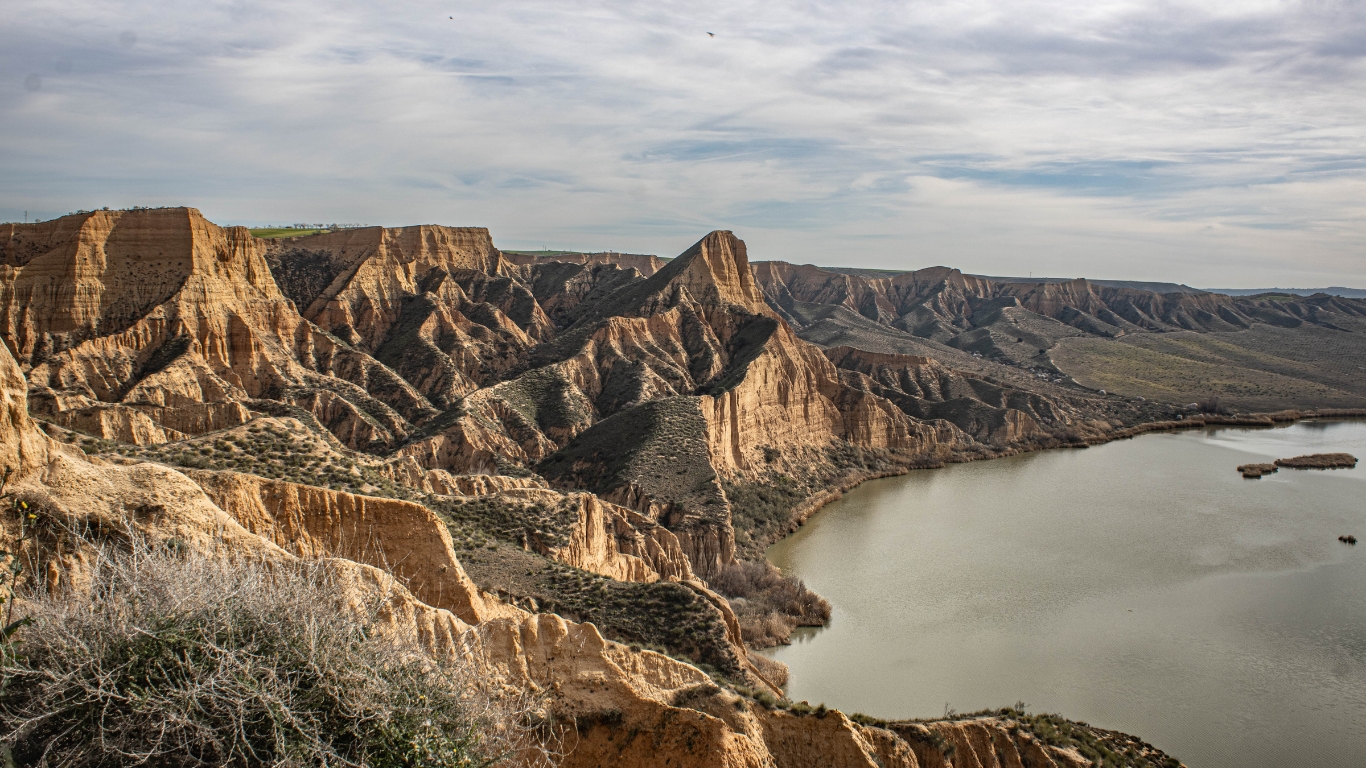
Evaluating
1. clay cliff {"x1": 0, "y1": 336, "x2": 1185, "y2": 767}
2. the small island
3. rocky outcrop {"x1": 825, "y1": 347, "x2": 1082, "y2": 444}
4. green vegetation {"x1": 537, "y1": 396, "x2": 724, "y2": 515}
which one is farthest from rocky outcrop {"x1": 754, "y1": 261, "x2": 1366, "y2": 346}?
clay cliff {"x1": 0, "y1": 336, "x2": 1185, "y2": 767}

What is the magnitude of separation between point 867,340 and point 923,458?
49376 mm

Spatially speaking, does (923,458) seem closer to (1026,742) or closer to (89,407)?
(1026,742)

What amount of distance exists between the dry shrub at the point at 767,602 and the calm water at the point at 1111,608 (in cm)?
89

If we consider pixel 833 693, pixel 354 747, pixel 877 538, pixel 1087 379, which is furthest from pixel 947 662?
pixel 1087 379

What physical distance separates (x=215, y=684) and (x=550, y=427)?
160 ft

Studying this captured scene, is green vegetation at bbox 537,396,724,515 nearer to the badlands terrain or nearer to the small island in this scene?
the badlands terrain

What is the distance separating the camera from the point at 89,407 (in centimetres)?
3061

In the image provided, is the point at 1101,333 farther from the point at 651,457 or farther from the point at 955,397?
the point at 651,457

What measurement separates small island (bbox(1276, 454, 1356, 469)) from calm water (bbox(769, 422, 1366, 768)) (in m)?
6.60

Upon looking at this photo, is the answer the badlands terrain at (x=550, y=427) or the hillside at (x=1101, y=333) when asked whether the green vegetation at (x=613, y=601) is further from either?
the hillside at (x=1101, y=333)

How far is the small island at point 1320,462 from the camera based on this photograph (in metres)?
67.8

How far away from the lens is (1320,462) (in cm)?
6844

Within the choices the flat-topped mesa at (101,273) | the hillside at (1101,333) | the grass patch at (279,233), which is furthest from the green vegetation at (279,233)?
the hillside at (1101,333)

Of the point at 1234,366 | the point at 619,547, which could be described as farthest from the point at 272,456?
the point at 1234,366
